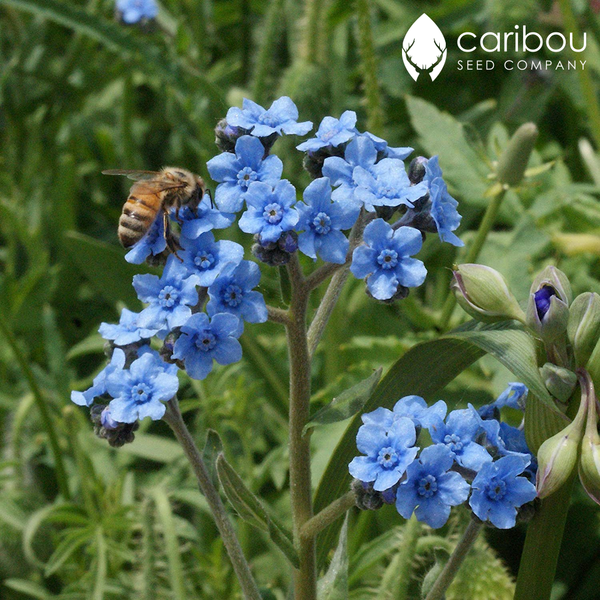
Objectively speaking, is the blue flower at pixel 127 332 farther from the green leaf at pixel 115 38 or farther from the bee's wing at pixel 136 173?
the green leaf at pixel 115 38

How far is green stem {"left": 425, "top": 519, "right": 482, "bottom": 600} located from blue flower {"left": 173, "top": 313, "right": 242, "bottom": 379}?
0.45 m

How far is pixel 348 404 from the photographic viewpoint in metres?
1.27

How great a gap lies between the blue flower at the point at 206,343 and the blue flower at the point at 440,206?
340 mm

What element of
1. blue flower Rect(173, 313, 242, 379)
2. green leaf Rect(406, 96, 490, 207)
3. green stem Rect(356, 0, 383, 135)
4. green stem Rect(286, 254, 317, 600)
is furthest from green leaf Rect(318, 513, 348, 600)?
green stem Rect(356, 0, 383, 135)

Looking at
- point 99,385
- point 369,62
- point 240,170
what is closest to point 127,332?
point 99,385

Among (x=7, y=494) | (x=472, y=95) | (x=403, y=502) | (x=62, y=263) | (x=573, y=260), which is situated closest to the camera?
(x=403, y=502)

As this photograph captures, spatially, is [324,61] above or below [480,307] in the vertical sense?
above

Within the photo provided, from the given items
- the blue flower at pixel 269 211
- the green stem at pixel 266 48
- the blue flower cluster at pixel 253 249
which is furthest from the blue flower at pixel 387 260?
the green stem at pixel 266 48

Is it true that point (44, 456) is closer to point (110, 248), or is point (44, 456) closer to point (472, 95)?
point (110, 248)

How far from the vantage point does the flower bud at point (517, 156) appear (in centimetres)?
204

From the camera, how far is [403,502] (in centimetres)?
116

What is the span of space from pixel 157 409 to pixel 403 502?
0.36 metres

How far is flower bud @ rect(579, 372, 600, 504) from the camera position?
1.18 meters

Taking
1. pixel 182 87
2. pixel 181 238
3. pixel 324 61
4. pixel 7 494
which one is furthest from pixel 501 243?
pixel 7 494
